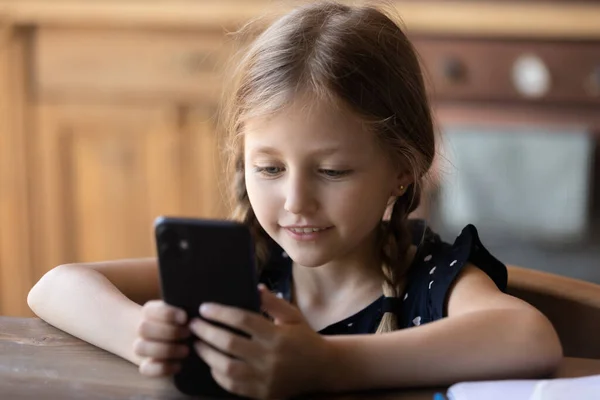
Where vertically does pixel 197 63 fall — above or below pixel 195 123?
above

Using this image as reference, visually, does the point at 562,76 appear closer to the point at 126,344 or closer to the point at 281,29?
the point at 281,29

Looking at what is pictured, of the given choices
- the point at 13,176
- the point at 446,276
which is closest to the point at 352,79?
the point at 446,276

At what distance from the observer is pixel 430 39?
2.03 metres

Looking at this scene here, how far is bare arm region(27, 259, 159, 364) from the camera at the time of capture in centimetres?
70

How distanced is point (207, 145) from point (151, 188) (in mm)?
201

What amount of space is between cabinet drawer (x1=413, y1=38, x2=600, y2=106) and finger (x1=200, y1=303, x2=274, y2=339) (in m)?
1.53

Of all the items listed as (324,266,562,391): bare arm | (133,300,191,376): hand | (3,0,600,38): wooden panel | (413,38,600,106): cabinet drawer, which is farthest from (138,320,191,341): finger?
(413,38,600,106): cabinet drawer

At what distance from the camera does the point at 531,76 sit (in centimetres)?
202

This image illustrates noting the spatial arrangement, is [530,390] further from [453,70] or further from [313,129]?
[453,70]

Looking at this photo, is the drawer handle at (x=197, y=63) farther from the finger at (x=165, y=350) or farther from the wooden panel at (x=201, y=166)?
the finger at (x=165, y=350)

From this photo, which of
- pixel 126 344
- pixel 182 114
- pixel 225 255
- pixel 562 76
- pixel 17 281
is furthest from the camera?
pixel 17 281

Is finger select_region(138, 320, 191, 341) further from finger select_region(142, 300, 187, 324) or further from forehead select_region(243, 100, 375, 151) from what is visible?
forehead select_region(243, 100, 375, 151)

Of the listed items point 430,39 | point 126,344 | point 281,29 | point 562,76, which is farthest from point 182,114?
point 126,344

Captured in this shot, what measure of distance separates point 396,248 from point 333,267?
0.24 ft
